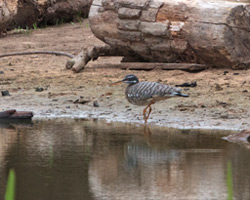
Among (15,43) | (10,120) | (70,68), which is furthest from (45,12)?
(10,120)

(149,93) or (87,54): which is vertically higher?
(149,93)

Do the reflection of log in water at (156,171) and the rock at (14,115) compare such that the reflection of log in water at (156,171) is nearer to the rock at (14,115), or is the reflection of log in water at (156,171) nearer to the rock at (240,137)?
the rock at (240,137)

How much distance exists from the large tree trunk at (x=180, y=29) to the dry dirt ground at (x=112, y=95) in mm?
287

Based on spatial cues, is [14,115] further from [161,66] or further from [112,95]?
[161,66]

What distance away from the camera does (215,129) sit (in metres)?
6.25

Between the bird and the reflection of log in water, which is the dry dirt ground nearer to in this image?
the bird

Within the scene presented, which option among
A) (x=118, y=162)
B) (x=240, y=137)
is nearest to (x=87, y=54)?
(x=240, y=137)

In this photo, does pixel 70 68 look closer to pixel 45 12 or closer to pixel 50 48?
pixel 50 48

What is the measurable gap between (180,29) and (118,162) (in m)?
3.98

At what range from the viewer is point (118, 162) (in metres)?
4.94

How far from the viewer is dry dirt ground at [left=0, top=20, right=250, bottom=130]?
684 cm

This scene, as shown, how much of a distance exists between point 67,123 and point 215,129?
5.58 feet

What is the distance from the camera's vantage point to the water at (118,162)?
4035 millimetres

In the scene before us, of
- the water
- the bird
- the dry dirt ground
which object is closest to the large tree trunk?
the dry dirt ground
